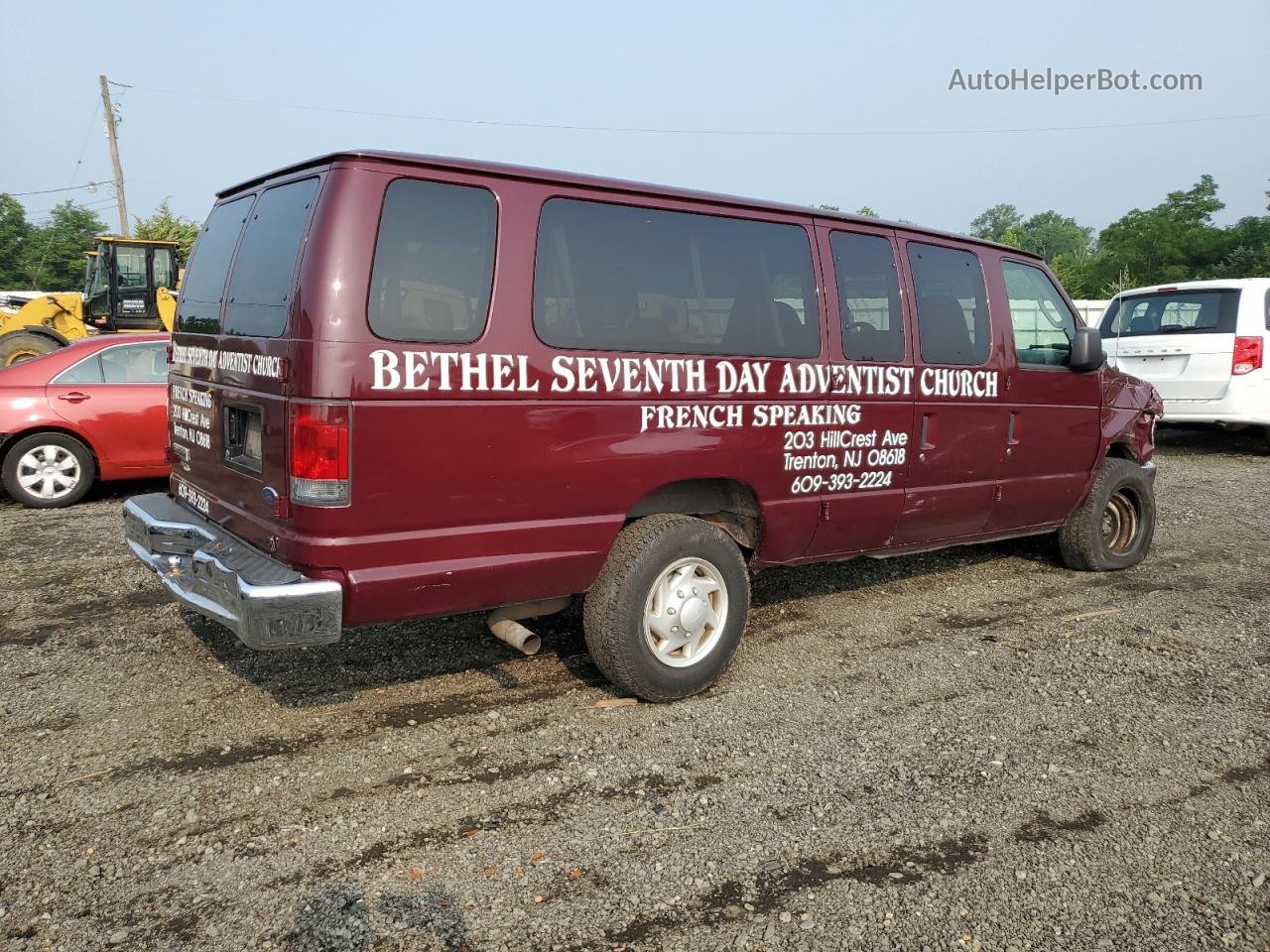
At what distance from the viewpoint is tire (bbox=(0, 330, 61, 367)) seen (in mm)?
14562

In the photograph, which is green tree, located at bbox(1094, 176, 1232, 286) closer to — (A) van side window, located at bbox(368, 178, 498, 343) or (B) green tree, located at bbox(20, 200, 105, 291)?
(A) van side window, located at bbox(368, 178, 498, 343)

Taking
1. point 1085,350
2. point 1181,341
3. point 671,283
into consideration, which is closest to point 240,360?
point 671,283

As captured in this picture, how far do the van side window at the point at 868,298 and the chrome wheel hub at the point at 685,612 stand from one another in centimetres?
131

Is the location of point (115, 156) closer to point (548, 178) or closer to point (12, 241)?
point (548, 178)

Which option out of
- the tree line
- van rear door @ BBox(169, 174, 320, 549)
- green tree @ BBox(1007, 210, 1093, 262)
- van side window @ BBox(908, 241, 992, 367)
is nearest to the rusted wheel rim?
van side window @ BBox(908, 241, 992, 367)

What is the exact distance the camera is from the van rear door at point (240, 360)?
134 inches

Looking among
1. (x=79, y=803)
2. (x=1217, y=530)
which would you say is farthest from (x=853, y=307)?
(x=1217, y=530)

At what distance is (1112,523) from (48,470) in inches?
326

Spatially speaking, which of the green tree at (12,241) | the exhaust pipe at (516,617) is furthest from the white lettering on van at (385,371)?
the green tree at (12,241)

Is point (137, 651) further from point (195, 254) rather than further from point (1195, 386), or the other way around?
point (1195, 386)

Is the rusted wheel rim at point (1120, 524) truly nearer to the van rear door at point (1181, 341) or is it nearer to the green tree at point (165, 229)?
the van rear door at point (1181, 341)

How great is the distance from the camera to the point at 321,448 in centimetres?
323

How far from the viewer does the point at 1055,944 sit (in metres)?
2.59

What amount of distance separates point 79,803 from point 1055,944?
3082 mm
